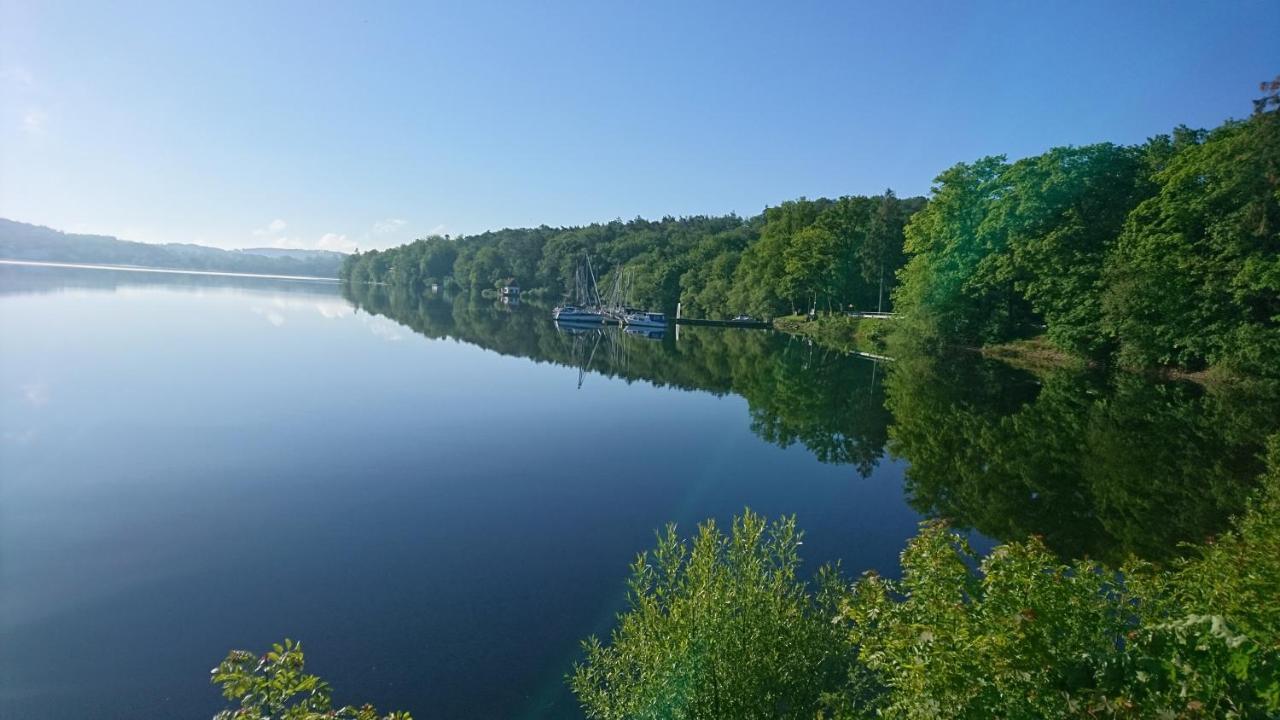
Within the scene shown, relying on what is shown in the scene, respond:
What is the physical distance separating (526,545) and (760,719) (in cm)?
899

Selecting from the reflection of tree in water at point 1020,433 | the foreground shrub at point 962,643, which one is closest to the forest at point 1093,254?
the reflection of tree in water at point 1020,433

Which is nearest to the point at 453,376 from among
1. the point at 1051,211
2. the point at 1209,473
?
the point at 1209,473

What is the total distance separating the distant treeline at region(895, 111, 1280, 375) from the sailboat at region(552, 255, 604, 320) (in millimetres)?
35704

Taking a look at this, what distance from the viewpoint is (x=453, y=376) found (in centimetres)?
3653

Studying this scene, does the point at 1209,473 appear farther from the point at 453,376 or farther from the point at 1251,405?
the point at 453,376

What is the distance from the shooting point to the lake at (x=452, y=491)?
10008 millimetres

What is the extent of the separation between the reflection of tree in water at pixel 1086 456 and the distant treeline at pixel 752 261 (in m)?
36.8

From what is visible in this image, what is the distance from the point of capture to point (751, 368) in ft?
146

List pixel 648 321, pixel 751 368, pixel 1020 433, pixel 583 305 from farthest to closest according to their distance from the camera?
pixel 583 305, pixel 648 321, pixel 751 368, pixel 1020 433

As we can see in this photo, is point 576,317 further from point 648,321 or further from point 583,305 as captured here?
point 583,305

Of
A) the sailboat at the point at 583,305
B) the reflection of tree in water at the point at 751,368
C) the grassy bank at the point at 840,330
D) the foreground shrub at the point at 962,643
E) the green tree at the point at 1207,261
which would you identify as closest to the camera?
the foreground shrub at the point at 962,643

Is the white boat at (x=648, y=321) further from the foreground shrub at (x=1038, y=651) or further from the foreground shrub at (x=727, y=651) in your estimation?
the foreground shrub at (x=1038, y=651)

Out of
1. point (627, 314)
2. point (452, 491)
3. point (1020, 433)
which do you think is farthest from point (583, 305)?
point (452, 491)

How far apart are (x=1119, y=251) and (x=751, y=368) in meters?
25.2
